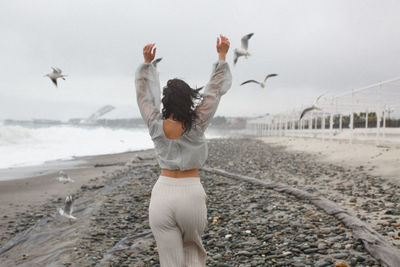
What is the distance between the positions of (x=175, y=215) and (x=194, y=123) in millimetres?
650

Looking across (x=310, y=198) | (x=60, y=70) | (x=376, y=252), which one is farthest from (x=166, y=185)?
(x=60, y=70)

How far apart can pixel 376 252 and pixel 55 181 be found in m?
10.5

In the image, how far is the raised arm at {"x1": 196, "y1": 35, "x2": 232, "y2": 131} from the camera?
238cm

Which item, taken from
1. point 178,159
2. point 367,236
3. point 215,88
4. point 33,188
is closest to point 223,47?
point 215,88

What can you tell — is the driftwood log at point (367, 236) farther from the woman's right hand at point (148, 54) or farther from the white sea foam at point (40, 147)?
the white sea foam at point (40, 147)

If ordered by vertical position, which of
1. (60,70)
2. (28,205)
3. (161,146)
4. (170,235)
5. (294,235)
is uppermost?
(60,70)

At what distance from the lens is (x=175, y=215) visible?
2299 mm

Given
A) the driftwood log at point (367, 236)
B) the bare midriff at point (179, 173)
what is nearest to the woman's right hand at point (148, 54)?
the bare midriff at point (179, 173)

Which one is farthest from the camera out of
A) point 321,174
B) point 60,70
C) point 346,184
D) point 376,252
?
point 321,174

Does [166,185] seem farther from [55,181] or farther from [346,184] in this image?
[55,181]

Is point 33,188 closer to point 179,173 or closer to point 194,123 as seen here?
point 179,173

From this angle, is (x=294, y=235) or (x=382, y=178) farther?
(x=382, y=178)

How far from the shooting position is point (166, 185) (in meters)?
2.34

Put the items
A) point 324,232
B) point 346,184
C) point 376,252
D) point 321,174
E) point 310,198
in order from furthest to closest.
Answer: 1. point 321,174
2. point 346,184
3. point 310,198
4. point 324,232
5. point 376,252
